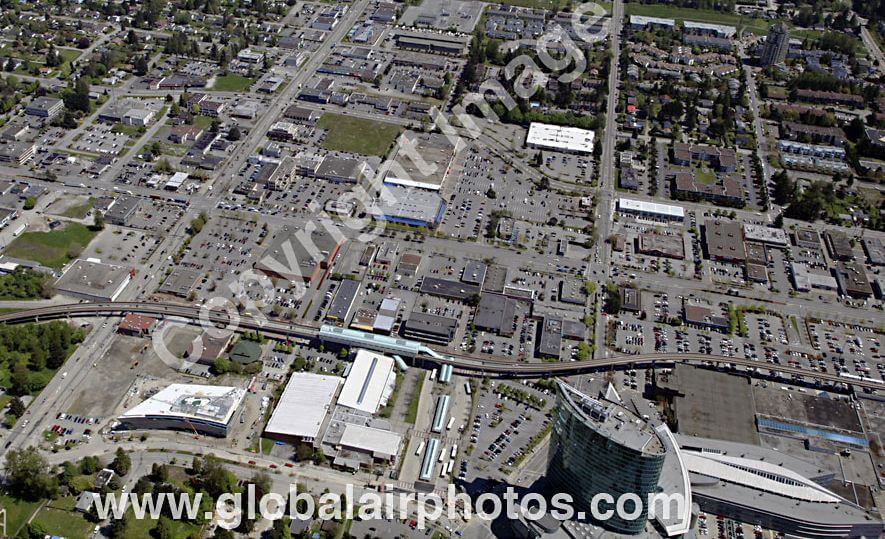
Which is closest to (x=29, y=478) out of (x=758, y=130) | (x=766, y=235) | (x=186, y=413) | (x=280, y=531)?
(x=186, y=413)

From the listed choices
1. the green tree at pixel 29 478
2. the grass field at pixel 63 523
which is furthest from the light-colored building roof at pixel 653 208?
the green tree at pixel 29 478

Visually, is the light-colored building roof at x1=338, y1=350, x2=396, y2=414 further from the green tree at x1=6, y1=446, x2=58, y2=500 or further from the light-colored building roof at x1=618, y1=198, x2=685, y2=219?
the light-colored building roof at x1=618, y1=198, x2=685, y2=219

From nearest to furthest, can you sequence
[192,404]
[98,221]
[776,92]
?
[192,404] → [98,221] → [776,92]

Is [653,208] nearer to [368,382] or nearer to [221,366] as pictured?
[368,382]

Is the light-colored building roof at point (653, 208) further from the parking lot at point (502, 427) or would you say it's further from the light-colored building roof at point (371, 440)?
the light-colored building roof at point (371, 440)

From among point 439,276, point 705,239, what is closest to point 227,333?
point 439,276

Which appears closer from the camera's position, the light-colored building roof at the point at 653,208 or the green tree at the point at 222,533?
the green tree at the point at 222,533
